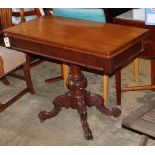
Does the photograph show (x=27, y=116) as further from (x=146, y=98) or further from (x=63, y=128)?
(x=146, y=98)

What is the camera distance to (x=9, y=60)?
281 cm

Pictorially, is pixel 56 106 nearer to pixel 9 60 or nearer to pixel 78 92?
pixel 78 92

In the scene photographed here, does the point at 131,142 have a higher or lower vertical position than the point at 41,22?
lower

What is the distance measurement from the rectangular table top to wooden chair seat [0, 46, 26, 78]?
326 mm

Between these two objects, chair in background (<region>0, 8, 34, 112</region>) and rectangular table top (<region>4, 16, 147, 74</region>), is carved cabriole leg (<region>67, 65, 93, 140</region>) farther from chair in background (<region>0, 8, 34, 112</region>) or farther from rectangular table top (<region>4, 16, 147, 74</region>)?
chair in background (<region>0, 8, 34, 112</region>)

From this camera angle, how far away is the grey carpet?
2.51m

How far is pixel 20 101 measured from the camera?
316 cm

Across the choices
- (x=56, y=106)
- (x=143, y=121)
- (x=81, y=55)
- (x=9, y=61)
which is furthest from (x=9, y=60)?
(x=143, y=121)

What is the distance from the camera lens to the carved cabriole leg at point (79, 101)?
8.55 ft

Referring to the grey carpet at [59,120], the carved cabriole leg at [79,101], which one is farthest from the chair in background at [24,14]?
the carved cabriole leg at [79,101]

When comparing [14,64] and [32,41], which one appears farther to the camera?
[14,64]

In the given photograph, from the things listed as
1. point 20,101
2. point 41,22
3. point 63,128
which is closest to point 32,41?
point 41,22
